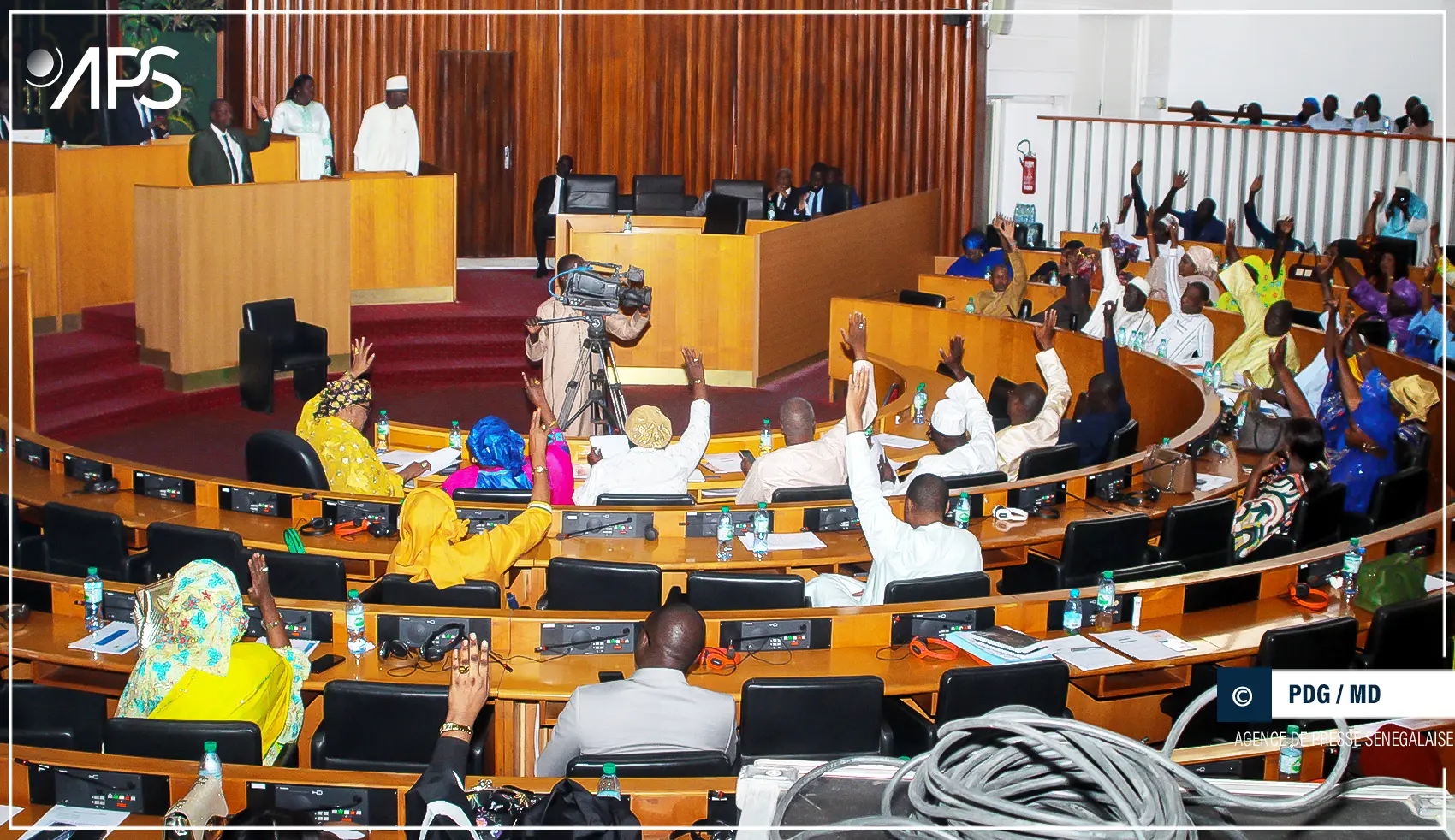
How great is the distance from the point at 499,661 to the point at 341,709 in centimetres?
67

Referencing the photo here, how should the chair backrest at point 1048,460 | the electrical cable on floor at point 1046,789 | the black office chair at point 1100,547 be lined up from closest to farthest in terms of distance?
the electrical cable on floor at point 1046,789 < the black office chair at point 1100,547 < the chair backrest at point 1048,460

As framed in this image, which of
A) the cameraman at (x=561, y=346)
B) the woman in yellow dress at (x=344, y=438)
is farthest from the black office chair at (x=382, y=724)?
the cameraman at (x=561, y=346)

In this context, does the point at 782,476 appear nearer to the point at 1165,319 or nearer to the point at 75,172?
the point at 1165,319

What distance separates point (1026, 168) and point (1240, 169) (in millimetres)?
2148

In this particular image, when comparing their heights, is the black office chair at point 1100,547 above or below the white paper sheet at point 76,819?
above

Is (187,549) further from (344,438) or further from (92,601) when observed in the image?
(344,438)

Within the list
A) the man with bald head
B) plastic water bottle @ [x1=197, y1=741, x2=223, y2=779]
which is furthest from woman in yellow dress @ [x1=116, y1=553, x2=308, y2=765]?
the man with bald head

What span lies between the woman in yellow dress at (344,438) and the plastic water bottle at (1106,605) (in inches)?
127

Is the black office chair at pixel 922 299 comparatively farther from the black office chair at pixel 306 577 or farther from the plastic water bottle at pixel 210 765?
the plastic water bottle at pixel 210 765

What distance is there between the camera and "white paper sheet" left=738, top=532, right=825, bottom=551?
19.7 ft

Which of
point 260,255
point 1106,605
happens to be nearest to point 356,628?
point 1106,605

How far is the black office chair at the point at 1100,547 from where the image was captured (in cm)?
587

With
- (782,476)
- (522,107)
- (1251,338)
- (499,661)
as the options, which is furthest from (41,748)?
(522,107)

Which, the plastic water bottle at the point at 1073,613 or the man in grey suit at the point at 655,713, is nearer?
the man in grey suit at the point at 655,713
